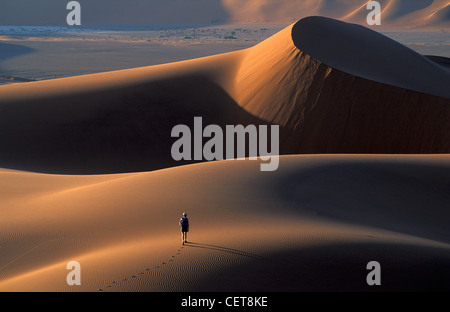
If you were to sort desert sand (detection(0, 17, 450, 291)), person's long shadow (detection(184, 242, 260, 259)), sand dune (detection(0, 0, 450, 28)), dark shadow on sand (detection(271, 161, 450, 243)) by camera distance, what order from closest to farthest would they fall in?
desert sand (detection(0, 17, 450, 291))
person's long shadow (detection(184, 242, 260, 259))
dark shadow on sand (detection(271, 161, 450, 243))
sand dune (detection(0, 0, 450, 28))

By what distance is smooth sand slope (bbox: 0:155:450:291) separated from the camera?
21.8 feet

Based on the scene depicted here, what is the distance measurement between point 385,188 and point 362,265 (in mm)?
4458

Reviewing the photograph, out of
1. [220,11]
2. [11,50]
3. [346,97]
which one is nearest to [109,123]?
[346,97]

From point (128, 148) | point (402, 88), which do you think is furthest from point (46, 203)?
point (402, 88)

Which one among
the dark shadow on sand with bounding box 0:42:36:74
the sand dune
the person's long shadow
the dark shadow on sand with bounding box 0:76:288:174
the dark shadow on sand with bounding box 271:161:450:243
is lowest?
the person's long shadow

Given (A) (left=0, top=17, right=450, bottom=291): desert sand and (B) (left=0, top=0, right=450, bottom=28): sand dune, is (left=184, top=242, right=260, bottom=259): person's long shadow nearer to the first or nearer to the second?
(A) (left=0, top=17, right=450, bottom=291): desert sand

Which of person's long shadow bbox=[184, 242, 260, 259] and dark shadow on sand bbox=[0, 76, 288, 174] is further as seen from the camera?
dark shadow on sand bbox=[0, 76, 288, 174]

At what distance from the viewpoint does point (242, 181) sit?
11.1 meters

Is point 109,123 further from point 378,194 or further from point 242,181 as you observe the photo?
point 378,194

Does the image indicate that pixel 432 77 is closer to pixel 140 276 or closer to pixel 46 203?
pixel 46 203

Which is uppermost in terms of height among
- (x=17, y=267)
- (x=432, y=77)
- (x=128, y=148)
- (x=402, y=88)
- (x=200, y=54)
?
(x=200, y=54)

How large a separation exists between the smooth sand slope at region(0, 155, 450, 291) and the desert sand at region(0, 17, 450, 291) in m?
0.03

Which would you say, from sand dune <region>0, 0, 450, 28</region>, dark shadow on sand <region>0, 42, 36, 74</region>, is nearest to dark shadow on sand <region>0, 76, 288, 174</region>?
dark shadow on sand <region>0, 42, 36, 74</region>
